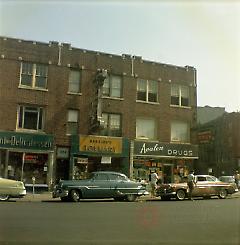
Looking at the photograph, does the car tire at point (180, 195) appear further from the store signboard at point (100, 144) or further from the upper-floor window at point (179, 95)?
the upper-floor window at point (179, 95)

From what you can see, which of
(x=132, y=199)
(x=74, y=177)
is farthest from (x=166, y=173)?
(x=132, y=199)

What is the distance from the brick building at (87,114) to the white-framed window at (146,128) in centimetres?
7

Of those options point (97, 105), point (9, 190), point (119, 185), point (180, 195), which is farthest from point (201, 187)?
point (9, 190)

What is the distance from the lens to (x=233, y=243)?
9.38m

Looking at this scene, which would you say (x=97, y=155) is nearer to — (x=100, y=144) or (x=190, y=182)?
(x=100, y=144)

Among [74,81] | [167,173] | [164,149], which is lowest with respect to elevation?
[167,173]


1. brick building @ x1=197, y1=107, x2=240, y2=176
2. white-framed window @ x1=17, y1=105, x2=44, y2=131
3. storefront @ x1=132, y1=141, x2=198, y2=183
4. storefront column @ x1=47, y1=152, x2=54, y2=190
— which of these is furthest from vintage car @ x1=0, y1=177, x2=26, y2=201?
brick building @ x1=197, y1=107, x2=240, y2=176

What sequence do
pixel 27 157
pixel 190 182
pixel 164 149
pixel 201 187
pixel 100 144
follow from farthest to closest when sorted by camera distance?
1. pixel 164 149
2. pixel 100 144
3. pixel 27 157
4. pixel 201 187
5. pixel 190 182

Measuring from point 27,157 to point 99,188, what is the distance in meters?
8.17

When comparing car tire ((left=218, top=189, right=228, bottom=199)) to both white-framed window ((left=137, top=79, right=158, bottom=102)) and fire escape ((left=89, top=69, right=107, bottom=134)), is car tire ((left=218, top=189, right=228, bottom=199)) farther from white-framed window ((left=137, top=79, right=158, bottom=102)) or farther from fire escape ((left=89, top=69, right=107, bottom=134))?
white-framed window ((left=137, top=79, right=158, bottom=102))

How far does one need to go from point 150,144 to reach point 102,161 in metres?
4.03

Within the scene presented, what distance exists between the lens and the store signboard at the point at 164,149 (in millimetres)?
31719

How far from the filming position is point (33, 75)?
96.1 feet

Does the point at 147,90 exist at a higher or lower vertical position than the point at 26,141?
higher
